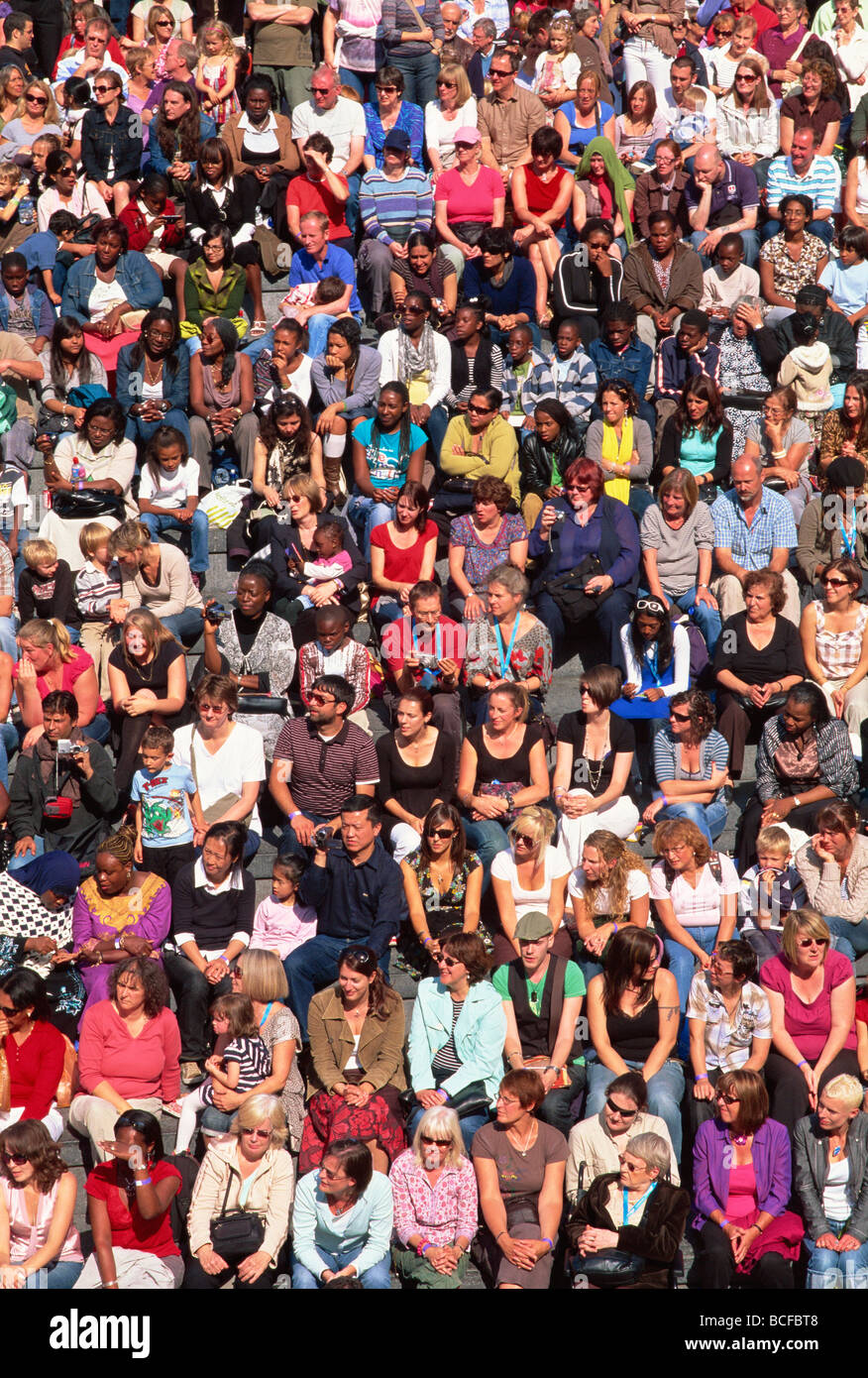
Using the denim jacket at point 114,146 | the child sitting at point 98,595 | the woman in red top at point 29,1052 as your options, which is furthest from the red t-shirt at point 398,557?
the denim jacket at point 114,146

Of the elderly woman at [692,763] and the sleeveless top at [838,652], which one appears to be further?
the sleeveless top at [838,652]

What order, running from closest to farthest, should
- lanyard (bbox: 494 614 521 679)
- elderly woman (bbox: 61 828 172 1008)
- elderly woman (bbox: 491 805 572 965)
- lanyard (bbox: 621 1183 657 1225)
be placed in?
lanyard (bbox: 621 1183 657 1225) → elderly woman (bbox: 61 828 172 1008) → elderly woman (bbox: 491 805 572 965) → lanyard (bbox: 494 614 521 679)

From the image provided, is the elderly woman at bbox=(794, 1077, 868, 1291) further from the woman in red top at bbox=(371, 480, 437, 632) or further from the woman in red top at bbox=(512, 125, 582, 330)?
the woman in red top at bbox=(512, 125, 582, 330)

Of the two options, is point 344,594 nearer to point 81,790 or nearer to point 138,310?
point 81,790

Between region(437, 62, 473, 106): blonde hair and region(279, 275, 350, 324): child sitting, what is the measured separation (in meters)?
1.87

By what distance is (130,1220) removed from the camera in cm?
788

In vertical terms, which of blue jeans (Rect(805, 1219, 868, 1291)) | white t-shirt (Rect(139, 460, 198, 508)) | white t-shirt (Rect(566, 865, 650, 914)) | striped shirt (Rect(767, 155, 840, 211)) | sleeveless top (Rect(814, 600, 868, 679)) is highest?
striped shirt (Rect(767, 155, 840, 211))

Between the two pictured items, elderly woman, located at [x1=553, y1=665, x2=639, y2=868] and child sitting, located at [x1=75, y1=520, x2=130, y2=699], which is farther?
child sitting, located at [x1=75, y1=520, x2=130, y2=699]

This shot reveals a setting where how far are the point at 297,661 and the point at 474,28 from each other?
6.17 metres

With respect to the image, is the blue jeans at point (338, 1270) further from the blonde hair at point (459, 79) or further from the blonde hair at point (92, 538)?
the blonde hair at point (459, 79)

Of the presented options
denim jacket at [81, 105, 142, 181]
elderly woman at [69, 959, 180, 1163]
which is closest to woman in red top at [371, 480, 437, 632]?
elderly woman at [69, 959, 180, 1163]

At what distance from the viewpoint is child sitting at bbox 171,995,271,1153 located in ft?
27.2

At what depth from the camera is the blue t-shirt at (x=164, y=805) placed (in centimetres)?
930

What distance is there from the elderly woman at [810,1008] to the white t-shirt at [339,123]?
6628 millimetres
